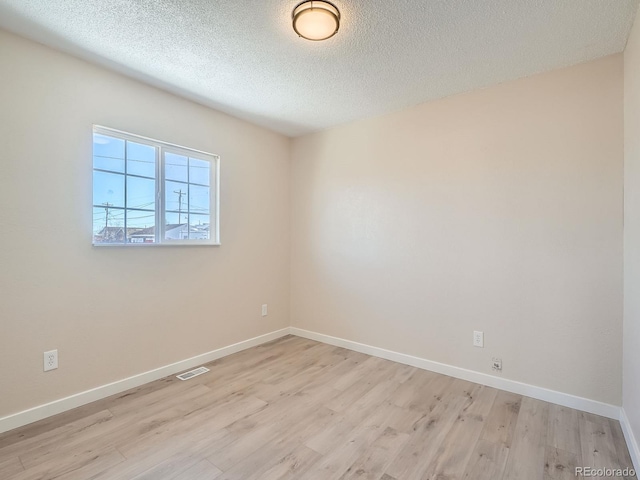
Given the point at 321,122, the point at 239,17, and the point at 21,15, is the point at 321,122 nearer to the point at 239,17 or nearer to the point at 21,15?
the point at 239,17

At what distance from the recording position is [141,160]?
101 inches

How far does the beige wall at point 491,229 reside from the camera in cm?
214

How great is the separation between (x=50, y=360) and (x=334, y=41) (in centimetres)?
278

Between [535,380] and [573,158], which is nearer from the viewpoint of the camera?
[573,158]

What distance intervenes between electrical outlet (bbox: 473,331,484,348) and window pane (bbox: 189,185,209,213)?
105 inches

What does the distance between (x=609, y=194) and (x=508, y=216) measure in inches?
23.5

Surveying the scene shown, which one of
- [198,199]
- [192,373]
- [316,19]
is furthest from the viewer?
[198,199]

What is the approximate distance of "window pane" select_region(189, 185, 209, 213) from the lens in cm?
296

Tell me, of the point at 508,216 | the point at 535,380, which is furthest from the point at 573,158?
the point at 535,380

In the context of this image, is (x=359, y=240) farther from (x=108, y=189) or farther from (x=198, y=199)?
(x=108, y=189)

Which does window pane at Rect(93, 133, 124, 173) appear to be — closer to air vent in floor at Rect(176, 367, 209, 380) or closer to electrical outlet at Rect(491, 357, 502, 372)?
air vent in floor at Rect(176, 367, 209, 380)

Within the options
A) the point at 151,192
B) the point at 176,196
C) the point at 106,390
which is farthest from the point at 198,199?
the point at 106,390

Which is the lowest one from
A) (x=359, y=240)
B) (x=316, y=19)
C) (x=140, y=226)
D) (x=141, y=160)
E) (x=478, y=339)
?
(x=478, y=339)

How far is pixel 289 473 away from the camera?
5.28 feet
